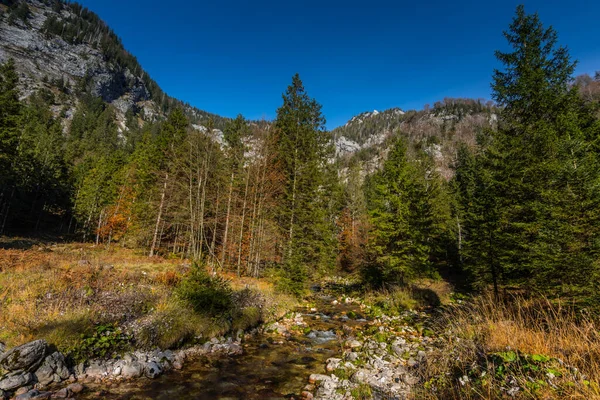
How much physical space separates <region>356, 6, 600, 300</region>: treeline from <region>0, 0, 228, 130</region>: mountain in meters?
104

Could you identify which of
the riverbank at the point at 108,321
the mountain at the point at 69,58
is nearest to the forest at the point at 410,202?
the riverbank at the point at 108,321

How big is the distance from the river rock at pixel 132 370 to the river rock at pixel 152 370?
4.7 inches

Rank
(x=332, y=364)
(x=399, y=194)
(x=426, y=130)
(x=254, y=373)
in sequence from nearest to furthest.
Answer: (x=254, y=373), (x=332, y=364), (x=399, y=194), (x=426, y=130)

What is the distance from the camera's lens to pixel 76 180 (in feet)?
181

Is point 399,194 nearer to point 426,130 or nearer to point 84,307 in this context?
point 84,307

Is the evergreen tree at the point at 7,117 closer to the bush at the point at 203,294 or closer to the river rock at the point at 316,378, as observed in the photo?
the bush at the point at 203,294

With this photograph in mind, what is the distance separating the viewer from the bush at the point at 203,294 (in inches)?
419

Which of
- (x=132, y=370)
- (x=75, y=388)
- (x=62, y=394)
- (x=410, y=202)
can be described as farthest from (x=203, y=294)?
(x=410, y=202)

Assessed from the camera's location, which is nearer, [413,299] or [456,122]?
[413,299]

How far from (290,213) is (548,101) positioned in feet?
61.3

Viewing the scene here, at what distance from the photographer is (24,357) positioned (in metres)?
6.12

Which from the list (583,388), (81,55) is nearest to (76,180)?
(583,388)

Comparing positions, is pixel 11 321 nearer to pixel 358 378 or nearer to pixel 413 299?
pixel 358 378

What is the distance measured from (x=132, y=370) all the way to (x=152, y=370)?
1.59 ft
